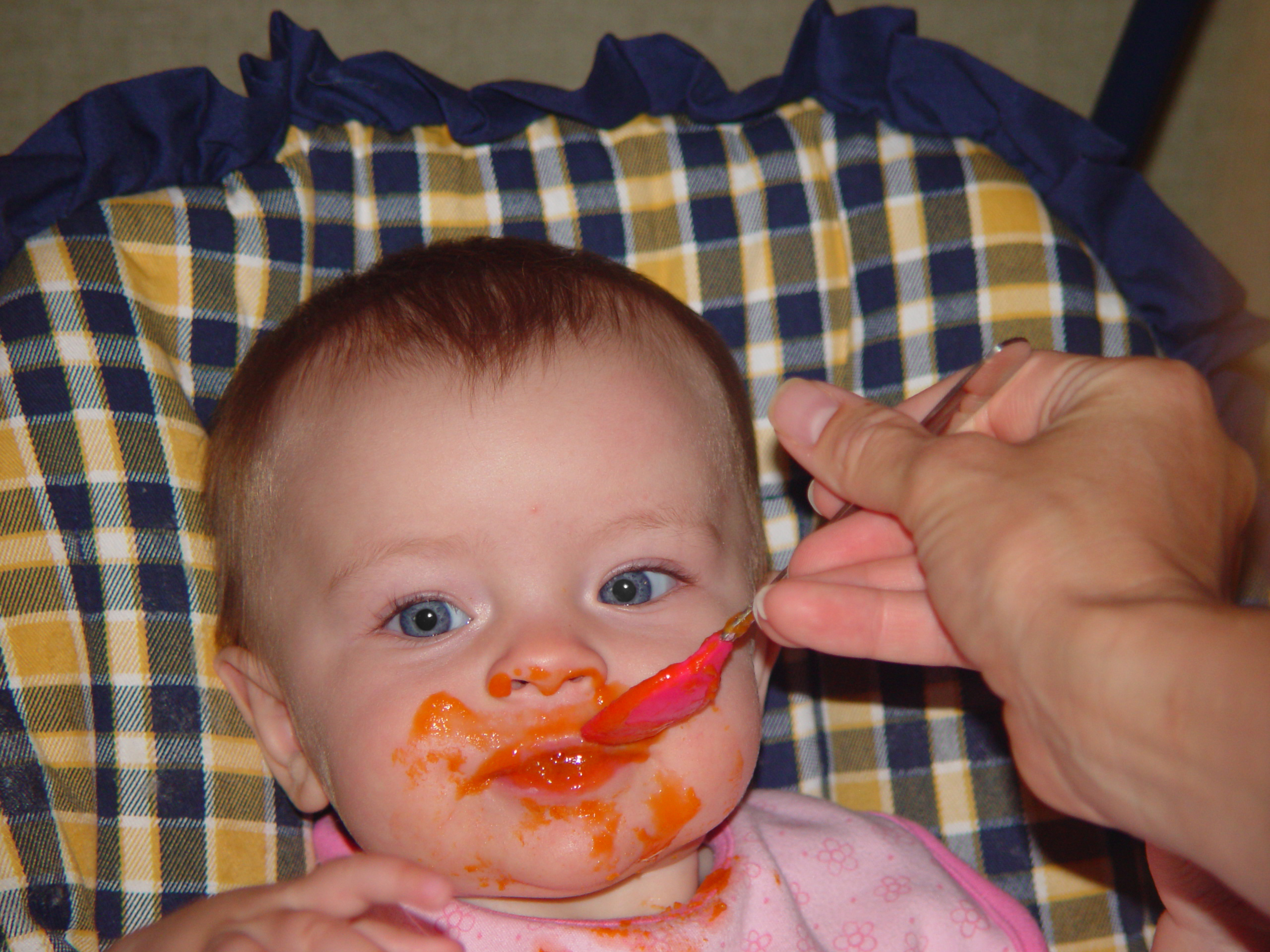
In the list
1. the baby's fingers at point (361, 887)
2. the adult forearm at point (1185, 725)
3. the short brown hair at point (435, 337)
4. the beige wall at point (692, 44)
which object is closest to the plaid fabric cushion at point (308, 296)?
the short brown hair at point (435, 337)

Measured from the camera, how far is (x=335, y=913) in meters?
0.87

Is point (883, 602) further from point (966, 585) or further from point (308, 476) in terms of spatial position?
point (308, 476)

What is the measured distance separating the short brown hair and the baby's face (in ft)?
0.14

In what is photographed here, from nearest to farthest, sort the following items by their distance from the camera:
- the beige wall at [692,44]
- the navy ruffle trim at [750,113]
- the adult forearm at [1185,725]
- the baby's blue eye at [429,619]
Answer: the adult forearm at [1185,725] < the baby's blue eye at [429,619] < the navy ruffle trim at [750,113] < the beige wall at [692,44]

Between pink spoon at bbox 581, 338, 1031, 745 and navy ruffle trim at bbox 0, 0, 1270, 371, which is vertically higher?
navy ruffle trim at bbox 0, 0, 1270, 371

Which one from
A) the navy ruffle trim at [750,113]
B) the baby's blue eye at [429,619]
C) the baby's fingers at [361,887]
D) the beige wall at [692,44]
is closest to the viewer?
the baby's fingers at [361,887]

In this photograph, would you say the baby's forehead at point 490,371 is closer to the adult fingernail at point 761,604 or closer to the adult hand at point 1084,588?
the adult hand at point 1084,588

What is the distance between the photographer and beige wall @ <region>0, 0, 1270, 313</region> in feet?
6.84

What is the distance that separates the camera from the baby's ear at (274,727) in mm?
1192

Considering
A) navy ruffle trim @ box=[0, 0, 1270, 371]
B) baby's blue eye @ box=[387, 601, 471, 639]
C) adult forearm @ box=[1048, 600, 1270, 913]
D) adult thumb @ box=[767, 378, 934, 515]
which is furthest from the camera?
navy ruffle trim @ box=[0, 0, 1270, 371]

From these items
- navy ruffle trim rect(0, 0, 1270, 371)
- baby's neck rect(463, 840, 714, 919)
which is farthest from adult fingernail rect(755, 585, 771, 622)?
navy ruffle trim rect(0, 0, 1270, 371)

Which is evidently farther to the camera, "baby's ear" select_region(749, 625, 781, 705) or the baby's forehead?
"baby's ear" select_region(749, 625, 781, 705)

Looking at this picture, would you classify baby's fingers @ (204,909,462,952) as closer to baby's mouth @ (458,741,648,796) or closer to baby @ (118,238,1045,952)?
baby @ (118,238,1045,952)

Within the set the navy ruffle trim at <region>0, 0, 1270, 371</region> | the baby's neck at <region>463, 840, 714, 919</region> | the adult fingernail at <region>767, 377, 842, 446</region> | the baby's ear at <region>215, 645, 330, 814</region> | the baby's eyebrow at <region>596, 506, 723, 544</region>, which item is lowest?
the baby's neck at <region>463, 840, 714, 919</region>
